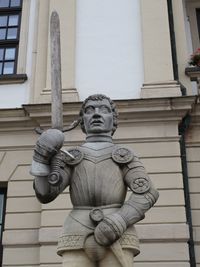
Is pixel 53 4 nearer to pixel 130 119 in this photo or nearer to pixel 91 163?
pixel 130 119

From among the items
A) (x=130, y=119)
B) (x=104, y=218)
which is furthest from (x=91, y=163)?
(x=130, y=119)

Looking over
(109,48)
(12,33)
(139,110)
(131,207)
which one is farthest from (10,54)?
(131,207)

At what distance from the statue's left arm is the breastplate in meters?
0.11

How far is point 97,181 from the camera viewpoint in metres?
4.05

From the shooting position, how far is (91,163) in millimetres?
4145

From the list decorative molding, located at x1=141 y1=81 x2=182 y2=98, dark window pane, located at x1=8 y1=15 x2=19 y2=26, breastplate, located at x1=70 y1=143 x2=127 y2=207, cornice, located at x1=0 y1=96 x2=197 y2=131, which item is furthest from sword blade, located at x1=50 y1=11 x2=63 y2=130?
dark window pane, located at x1=8 y1=15 x2=19 y2=26

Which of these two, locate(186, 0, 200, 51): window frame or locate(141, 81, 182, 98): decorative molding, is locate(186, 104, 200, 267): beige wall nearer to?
locate(141, 81, 182, 98): decorative molding

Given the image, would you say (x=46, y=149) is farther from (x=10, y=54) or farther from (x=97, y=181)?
(x=10, y=54)

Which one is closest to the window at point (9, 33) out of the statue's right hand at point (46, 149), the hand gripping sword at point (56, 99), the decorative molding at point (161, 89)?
the decorative molding at point (161, 89)

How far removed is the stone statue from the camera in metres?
3.77

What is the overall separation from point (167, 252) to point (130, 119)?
262 cm

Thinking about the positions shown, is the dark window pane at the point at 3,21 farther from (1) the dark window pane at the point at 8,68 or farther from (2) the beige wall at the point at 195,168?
(2) the beige wall at the point at 195,168

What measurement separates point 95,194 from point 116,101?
5.14 meters

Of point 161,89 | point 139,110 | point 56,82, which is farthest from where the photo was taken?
point 161,89
